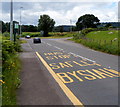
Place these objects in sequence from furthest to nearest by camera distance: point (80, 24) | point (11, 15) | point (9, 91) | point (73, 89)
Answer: point (80, 24) → point (11, 15) → point (73, 89) → point (9, 91)

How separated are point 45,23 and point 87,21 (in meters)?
25.5

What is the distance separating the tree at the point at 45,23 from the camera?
89.8m

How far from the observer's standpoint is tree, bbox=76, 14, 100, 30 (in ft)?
333

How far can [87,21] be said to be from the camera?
100812 mm

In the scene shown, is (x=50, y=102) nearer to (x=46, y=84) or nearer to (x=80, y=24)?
(x=46, y=84)

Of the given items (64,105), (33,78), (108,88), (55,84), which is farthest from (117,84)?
(33,78)

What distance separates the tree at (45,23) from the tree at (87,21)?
19919 mm

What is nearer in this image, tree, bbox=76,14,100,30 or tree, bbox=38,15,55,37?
tree, bbox=38,15,55,37

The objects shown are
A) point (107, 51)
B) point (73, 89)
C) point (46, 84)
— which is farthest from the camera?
point (107, 51)

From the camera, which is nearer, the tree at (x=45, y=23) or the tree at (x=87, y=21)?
the tree at (x=45, y=23)

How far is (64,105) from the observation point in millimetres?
4703

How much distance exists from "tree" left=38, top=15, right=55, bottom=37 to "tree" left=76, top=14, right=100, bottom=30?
784 inches

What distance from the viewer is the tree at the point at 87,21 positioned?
333 feet

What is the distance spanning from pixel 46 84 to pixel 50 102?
1845mm
